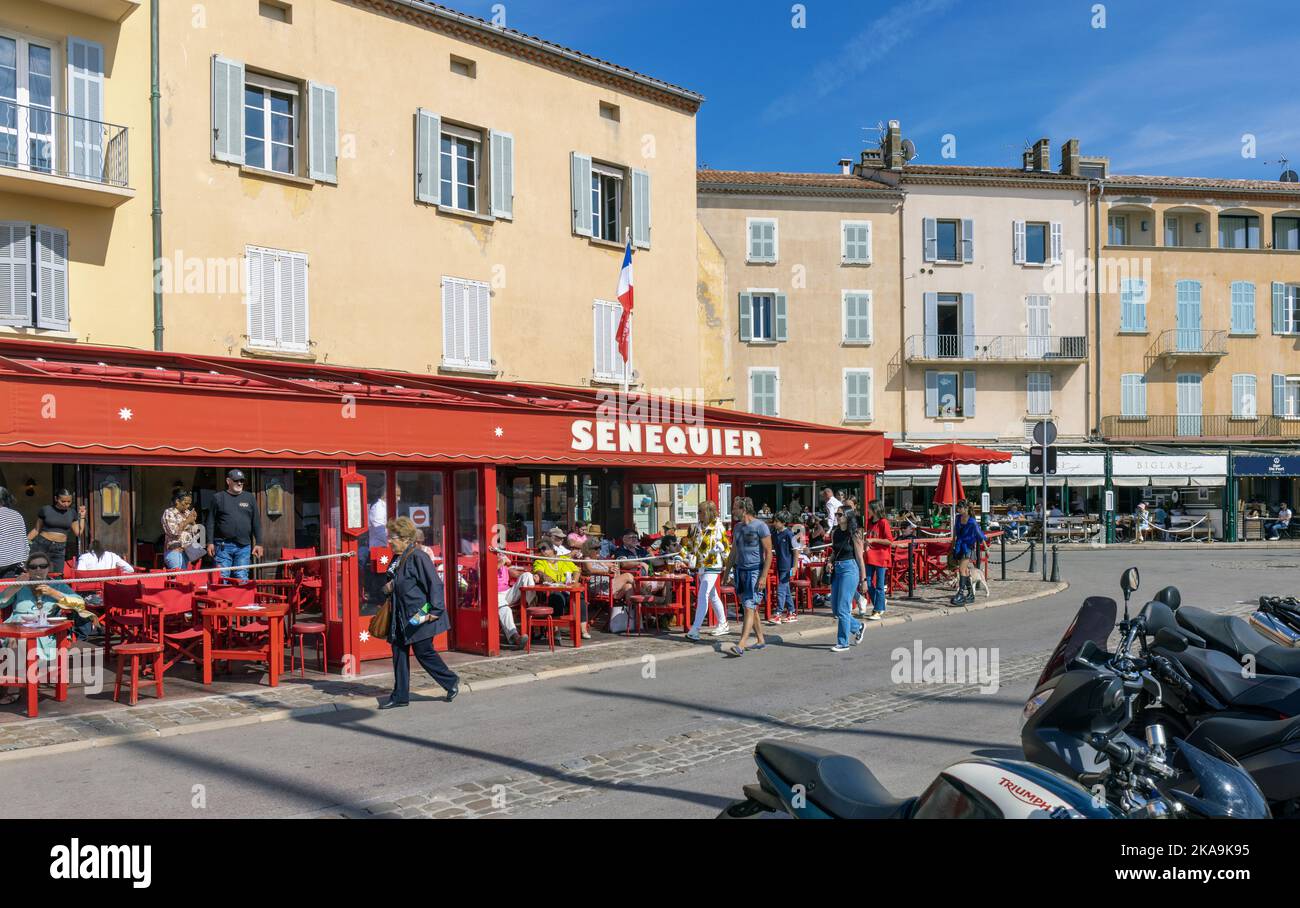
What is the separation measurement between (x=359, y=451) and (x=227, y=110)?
844cm

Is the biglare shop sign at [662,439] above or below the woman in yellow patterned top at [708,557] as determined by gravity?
above

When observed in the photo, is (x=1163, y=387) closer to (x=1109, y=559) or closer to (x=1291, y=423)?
(x=1291, y=423)

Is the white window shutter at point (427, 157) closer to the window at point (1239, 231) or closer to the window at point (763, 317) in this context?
the window at point (763, 317)

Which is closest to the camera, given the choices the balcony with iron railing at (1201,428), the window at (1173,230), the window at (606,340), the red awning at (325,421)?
the red awning at (325,421)

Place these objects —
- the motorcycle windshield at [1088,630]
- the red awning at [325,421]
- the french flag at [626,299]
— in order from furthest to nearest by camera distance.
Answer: the french flag at [626,299] → the red awning at [325,421] → the motorcycle windshield at [1088,630]

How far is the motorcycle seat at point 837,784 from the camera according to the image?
302 cm

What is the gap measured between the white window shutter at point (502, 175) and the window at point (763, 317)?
56.0 feet

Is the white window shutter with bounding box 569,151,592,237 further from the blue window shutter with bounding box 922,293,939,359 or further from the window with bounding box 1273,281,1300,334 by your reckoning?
the window with bounding box 1273,281,1300,334

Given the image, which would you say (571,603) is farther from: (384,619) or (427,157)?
(427,157)

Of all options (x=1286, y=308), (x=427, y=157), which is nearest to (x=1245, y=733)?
(x=427, y=157)
